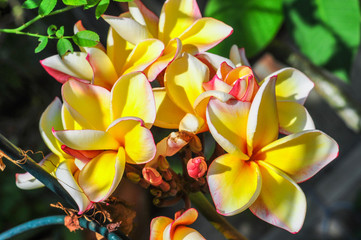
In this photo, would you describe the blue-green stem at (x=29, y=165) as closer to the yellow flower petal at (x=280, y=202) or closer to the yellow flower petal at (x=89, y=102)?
the yellow flower petal at (x=89, y=102)

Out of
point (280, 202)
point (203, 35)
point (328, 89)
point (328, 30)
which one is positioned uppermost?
point (203, 35)

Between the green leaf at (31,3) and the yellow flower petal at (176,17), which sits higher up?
the green leaf at (31,3)

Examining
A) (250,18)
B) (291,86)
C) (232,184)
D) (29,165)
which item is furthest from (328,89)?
(29,165)

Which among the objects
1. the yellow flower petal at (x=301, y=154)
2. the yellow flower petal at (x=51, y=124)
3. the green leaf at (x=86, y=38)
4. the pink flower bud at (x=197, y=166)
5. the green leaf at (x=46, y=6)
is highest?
the green leaf at (x=46, y=6)

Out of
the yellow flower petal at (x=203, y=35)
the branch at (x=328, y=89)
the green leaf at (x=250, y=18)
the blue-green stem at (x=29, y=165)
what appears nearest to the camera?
the blue-green stem at (x=29, y=165)

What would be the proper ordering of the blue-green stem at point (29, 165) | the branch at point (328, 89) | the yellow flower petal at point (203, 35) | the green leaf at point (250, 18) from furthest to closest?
the branch at point (328, 89) → the green leaf at point (250, 18) → the yellow flower petal at point (203, 35) → the blue-green stem at point (29, 165)

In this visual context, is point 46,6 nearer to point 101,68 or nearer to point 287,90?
point 101,68

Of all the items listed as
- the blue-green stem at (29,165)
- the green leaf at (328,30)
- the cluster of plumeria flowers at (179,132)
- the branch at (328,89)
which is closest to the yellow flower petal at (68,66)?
the cluster of plumeria flowers at (179,132)

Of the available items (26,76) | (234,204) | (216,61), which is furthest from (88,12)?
(26,76)
